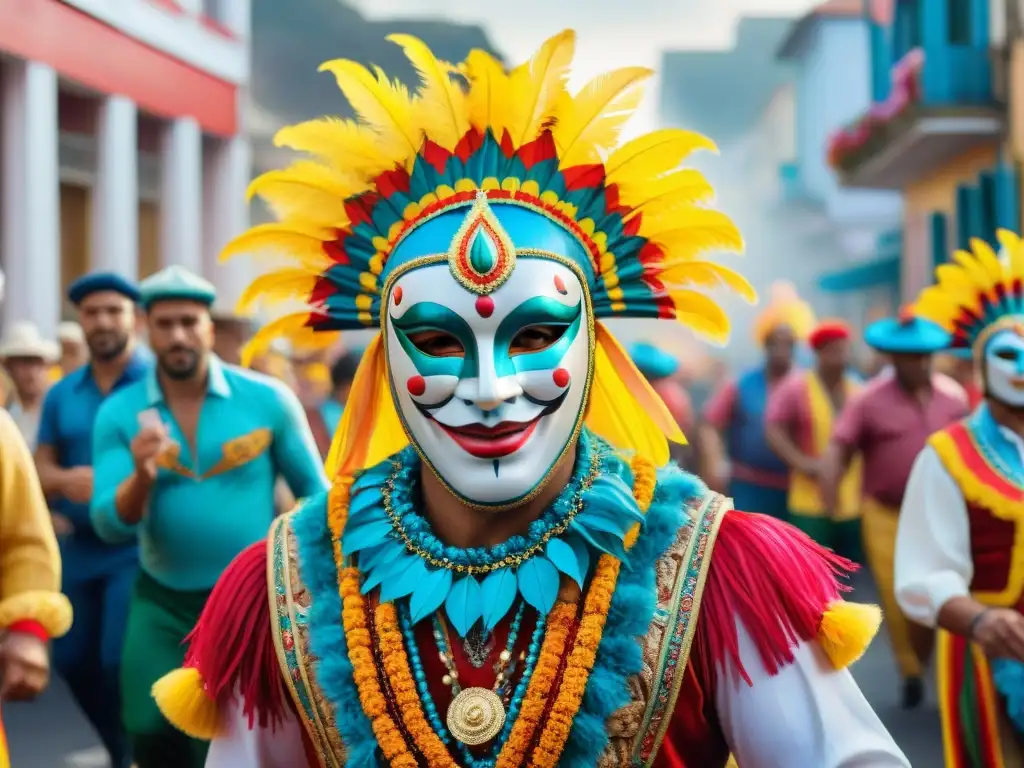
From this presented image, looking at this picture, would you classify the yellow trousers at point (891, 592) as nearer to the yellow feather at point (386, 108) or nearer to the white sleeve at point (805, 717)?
the white sleeve at point (805, 717)

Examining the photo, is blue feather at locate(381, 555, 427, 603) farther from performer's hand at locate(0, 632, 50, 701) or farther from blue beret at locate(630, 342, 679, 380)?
blue beret at locate(630, 342, 679, 380)

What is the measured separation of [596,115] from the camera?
2875mm

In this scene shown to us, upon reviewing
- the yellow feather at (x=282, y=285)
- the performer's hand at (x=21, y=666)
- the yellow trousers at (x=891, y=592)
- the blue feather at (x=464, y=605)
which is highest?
the yellow feather at (x=282, y=285)

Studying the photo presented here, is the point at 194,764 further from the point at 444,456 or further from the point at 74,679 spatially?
the point at 444,456

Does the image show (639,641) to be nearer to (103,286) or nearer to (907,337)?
Result: (103,286)

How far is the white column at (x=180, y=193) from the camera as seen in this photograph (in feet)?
62.3

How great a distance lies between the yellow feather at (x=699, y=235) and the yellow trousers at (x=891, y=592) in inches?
203

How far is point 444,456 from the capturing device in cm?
273

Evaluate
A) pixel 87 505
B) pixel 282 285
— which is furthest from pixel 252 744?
pixel 87 505

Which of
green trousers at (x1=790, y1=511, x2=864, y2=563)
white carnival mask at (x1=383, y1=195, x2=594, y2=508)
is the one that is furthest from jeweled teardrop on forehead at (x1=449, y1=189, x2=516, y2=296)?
green trousers at (x1=790, y1=511, x2=864, y2=563)

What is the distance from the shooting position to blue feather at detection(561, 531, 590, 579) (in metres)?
2.72

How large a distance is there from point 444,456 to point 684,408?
728cm

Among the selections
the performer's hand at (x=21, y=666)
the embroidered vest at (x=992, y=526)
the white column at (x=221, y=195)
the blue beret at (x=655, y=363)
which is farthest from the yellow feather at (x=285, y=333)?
the white column at (x=221, y=195)

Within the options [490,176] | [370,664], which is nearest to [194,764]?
[370,664]
